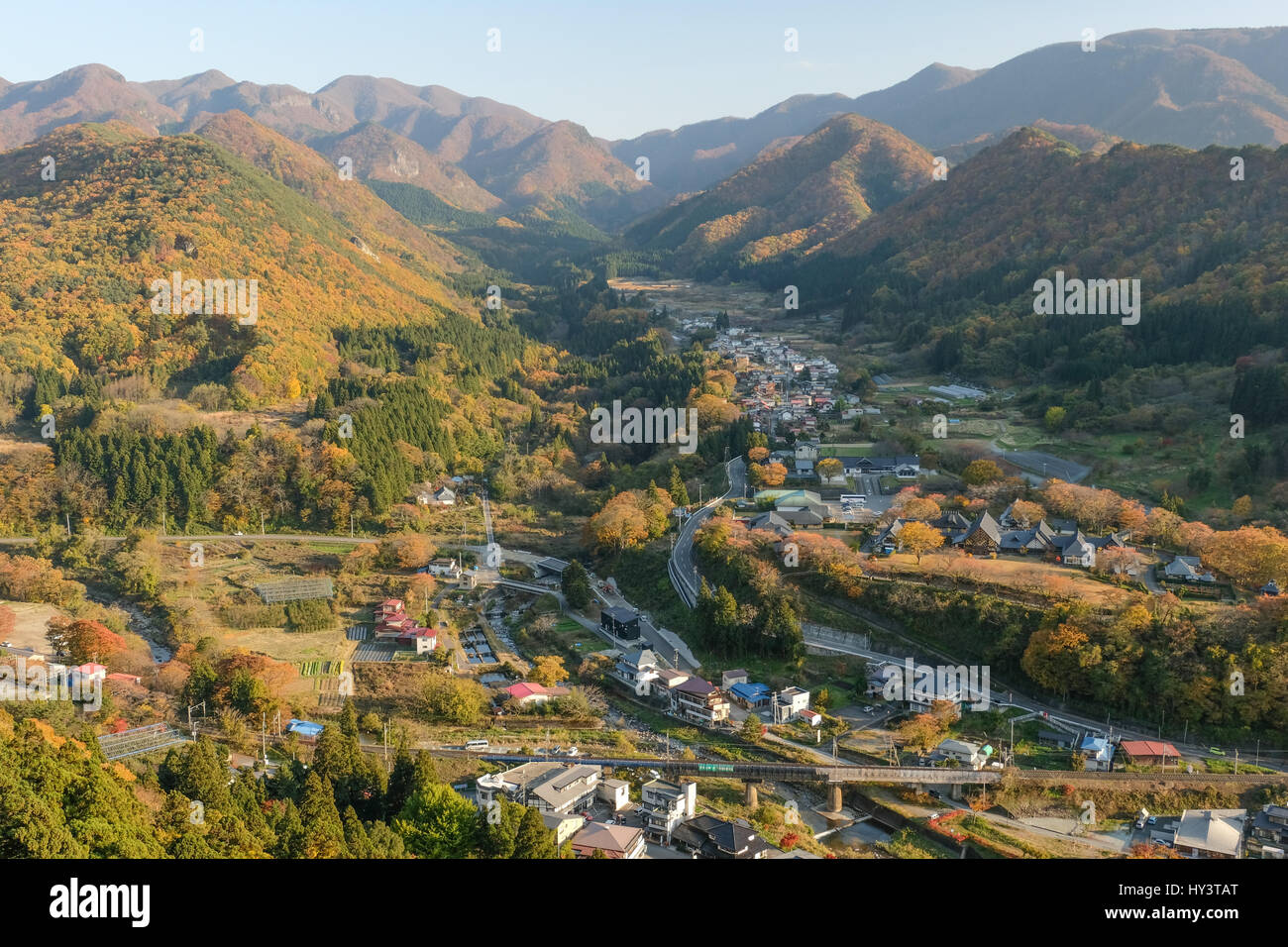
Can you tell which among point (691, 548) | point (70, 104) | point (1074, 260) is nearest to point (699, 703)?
point (691, 548)

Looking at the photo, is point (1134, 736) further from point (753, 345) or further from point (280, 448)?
point (753, 345)

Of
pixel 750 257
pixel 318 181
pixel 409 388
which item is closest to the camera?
pixel 409 388

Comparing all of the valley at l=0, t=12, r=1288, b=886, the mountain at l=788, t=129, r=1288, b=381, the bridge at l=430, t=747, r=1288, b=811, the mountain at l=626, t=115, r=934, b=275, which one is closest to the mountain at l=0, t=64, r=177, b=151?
the mountain at l=626, t=115, r=934, b=275

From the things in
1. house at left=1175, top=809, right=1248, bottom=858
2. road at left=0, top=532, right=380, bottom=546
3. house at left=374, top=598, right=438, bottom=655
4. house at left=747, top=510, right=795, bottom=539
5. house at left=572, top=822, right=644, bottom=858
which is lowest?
house at left=1175, top=809, right=1248, bottom=858

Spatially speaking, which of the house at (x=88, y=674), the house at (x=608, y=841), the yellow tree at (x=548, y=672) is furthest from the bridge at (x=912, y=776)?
the house at (x=88, y=674)

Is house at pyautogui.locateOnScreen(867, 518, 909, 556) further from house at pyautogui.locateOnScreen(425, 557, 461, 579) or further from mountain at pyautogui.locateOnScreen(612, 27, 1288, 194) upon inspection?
mountain at pyautogui.locateOnScreen(612, 27, 1288, 194)

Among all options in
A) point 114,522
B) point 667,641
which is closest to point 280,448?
point 114,522
